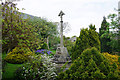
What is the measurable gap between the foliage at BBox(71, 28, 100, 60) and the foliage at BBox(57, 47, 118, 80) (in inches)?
82.1

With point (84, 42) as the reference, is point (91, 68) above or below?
below

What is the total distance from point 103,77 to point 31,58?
12.8 feet

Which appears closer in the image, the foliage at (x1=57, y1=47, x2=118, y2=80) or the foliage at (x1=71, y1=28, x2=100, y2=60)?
the foliage at (x1=57, y1=47, x2=118, y2=80)

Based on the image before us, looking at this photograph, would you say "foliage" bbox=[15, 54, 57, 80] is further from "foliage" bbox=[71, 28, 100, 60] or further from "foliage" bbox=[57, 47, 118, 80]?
"foliage" bbox=[57, 47, 118, 80]

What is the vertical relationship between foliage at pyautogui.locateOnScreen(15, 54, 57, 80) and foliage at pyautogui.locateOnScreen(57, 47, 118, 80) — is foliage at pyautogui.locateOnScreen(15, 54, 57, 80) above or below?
below

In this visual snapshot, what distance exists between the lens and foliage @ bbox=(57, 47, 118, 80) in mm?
3268

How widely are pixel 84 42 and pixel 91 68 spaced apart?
102 inches

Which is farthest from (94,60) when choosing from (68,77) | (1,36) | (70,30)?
(70,30)

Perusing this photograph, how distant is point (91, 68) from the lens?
3316 millimetres

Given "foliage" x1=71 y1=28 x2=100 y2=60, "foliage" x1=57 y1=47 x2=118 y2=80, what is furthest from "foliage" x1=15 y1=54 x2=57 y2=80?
"foliage" x1=57 y1=47 x2=118 y2=80

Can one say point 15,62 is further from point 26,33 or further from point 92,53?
point 92,53

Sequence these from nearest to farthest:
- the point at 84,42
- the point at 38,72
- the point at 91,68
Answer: the point at 91,68 → the point at 38,72 → the point at 84,42

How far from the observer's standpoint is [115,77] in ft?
10.9

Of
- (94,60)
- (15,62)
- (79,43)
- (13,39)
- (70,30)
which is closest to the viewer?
(94,60)
